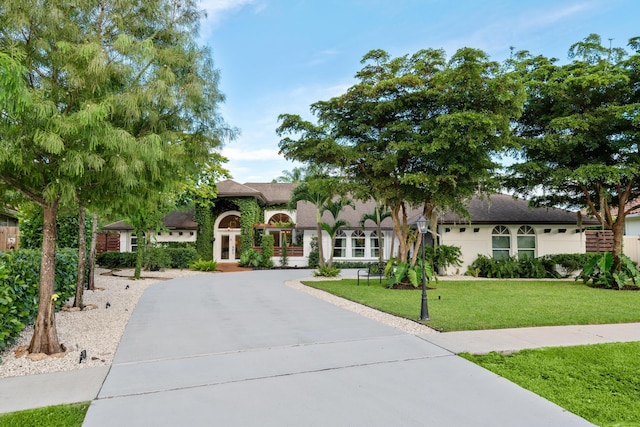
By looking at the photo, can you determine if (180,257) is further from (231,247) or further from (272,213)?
(272,213)

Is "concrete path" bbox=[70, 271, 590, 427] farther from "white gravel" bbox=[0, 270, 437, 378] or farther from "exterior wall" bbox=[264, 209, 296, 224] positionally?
"exterior wall" bbox=[264, 209, 296, 224]

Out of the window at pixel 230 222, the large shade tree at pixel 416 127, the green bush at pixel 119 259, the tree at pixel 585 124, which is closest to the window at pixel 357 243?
the window at pixel 230 222

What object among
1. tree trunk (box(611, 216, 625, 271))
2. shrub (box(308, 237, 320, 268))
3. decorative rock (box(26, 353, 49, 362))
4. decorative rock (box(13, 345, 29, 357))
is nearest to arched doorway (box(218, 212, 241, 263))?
shrub (box(308, 237, 320, 268))

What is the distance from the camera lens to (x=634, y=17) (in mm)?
11680

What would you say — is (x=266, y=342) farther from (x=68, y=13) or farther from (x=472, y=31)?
(x=472, y=31)

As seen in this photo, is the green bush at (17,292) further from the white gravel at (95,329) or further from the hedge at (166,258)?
the hedge at (166,258)

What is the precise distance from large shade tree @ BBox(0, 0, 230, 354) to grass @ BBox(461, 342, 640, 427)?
5.29 metres

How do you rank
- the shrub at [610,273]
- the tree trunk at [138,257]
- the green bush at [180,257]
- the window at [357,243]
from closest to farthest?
the shrub at [610,273] → the tree trunk at [138,257] → the green bush at [180,257] → the window at [357,243]

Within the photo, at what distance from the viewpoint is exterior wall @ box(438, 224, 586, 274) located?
19453 millimetres

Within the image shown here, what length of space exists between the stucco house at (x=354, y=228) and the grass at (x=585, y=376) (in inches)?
512

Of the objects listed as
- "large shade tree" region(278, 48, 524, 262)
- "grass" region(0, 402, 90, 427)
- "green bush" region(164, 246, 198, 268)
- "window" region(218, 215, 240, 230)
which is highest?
"large shade tree" region(278, 48, 524, 262)

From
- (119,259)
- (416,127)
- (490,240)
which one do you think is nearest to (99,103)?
(416,127)

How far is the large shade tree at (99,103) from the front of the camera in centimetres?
456

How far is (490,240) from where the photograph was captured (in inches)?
770
